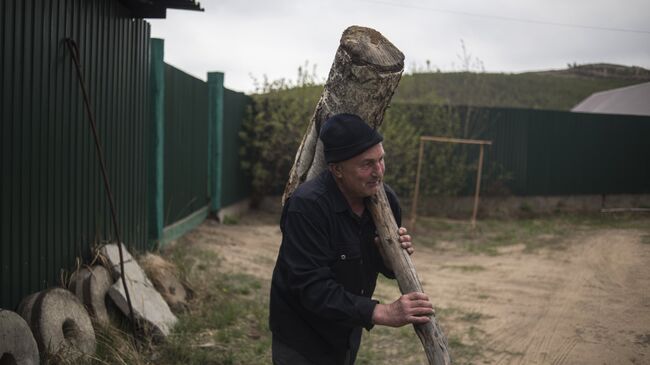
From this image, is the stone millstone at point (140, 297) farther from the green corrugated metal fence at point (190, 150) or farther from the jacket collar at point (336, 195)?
the jacket collar at point (336, 195)

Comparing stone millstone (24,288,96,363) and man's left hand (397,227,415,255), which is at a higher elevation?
man's left hand (397,227,415,255)

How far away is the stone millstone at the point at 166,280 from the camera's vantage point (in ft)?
22.2

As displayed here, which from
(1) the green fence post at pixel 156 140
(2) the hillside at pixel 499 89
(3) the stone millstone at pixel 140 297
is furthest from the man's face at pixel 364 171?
(2) the hillside at pixel 499 89

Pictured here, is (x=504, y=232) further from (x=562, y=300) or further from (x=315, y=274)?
(x=315, y=274)

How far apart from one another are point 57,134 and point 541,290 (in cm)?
568

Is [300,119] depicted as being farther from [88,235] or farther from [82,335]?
[82,335]

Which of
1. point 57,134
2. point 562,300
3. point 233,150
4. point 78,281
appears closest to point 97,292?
point 78,281

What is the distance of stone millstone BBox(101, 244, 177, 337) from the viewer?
578 cm

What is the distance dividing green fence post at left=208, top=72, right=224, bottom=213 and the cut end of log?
886 centimetres

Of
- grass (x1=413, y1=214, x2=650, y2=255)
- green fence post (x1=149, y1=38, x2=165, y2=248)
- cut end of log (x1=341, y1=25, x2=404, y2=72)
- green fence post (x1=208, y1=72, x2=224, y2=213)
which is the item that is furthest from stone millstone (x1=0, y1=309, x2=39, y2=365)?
green fence post (x1=208, y1=72, x2=224, y2=213)

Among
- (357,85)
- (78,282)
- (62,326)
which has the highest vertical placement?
(357,85)

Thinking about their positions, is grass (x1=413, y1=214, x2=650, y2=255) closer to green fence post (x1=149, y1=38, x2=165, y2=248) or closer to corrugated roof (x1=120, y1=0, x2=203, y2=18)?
green fence post (x1=149, y1=38, x2=165, y2=248)

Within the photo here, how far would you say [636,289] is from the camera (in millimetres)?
6168

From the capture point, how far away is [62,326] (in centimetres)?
490
